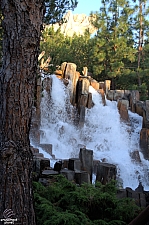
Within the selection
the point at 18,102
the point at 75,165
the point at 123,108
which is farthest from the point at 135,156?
the point at 18,102

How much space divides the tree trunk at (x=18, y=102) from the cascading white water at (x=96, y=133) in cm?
723

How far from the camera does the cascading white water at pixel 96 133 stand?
9.99 metres

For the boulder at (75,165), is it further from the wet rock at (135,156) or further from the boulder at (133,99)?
the boulder at (133,99)

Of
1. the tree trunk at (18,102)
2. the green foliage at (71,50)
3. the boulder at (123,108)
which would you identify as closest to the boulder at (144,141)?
the boulder at (123,108)

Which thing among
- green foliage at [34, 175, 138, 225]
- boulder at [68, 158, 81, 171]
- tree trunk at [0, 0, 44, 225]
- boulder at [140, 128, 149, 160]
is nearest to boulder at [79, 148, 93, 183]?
boulder at [68, 158, 81, 171]

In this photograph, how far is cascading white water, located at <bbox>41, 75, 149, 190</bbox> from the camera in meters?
9.99

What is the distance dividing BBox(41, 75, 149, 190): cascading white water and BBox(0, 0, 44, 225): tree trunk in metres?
7.23

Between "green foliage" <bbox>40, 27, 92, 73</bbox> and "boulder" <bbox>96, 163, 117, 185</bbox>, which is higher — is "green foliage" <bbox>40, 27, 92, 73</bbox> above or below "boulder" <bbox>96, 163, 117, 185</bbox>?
above

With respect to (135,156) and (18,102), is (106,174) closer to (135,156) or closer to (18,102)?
(18,102)

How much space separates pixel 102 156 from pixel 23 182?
7.94 m

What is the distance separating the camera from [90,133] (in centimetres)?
1188

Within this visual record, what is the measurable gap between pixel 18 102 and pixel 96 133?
9.67m

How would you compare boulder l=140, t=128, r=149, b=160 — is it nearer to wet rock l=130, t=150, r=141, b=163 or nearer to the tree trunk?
wet rock l=130, t=150, r=141, b=163

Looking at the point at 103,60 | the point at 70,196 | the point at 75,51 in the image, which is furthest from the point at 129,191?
the point at 75,51
